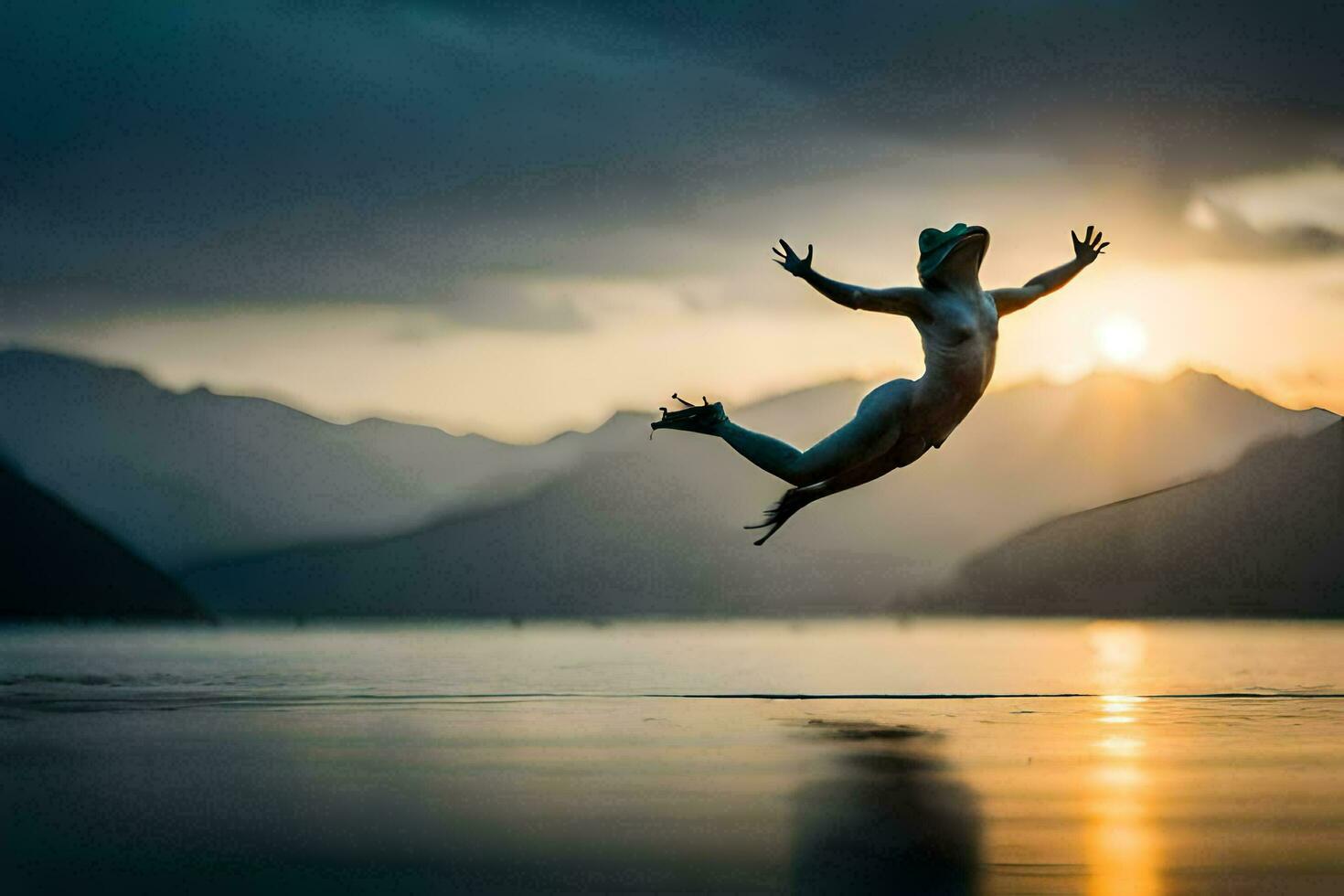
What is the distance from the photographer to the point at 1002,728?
1497 centimetres

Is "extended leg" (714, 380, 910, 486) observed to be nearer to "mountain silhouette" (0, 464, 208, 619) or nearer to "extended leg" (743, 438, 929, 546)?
"extended leg" (743, 438, 929, 546)

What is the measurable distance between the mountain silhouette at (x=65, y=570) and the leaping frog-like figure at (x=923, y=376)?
397 ft

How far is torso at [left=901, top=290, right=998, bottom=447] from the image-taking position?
12547 mm

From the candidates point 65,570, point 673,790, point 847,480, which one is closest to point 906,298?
point 847,480

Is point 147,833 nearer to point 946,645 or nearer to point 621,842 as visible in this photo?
point 621,842

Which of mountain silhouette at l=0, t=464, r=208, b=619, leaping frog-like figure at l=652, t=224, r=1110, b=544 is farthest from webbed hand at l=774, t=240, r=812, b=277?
mountain silhouette at l=0, t=464, r=208, b=619

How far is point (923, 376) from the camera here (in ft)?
42.0

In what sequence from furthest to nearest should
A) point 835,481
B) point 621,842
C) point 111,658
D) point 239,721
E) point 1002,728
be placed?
point 111,658 < point 239,721 < point 1002,728 < point 835,481 < point 621,842

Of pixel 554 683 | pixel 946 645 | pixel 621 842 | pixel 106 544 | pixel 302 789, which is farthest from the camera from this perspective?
pixel 106 544

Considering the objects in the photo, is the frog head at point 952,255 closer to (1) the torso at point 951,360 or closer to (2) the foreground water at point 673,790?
(1) the torso at point 951,360

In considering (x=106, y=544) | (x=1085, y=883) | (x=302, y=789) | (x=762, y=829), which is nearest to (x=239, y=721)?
(x=302, y=789)

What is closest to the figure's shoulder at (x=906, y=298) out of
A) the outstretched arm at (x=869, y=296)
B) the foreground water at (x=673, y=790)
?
the outstretched arm at (x=869, y=296)

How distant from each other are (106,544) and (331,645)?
377ft

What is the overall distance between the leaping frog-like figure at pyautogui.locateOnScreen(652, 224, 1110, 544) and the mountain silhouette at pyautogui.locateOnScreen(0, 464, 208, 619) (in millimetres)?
120931
